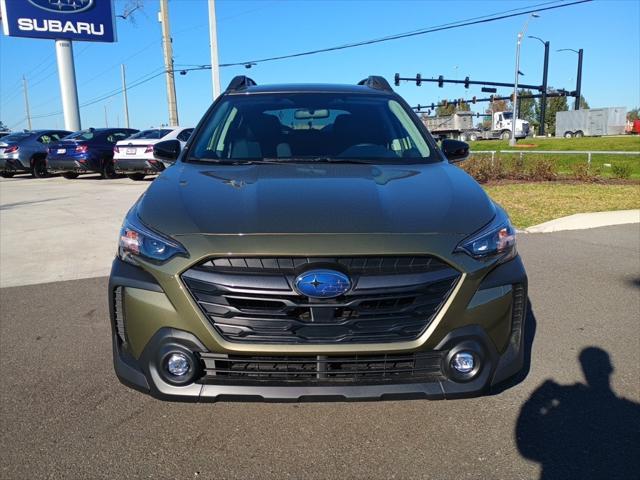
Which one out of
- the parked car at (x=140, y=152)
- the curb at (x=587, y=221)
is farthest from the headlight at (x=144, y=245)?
the parked car at (x=140, y=152)

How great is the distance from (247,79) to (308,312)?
3.02 m

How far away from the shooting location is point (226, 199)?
8.39 feet

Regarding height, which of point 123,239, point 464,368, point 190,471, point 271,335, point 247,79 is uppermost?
point 247,79

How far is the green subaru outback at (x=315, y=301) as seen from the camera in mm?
2188

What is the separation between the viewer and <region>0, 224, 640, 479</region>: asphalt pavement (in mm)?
2455

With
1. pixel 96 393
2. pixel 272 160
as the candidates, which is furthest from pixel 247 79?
pixel 96 393

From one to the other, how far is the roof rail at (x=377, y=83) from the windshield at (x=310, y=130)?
0.30 m

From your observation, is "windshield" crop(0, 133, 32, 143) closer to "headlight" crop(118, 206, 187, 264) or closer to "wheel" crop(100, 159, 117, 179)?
"wheel" crop(100, 159, 117, 179)

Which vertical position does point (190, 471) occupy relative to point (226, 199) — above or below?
below

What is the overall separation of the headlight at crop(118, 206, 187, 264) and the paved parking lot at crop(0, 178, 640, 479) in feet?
3.24

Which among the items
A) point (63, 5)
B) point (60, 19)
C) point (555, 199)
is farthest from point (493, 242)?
point (63, 5)

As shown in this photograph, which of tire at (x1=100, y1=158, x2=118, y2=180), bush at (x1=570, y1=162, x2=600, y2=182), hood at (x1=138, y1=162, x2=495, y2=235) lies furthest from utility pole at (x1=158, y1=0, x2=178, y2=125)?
hood at (x1=138, y1=162, x2=495, y2=235)

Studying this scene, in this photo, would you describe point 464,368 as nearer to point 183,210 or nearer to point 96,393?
point 183,210

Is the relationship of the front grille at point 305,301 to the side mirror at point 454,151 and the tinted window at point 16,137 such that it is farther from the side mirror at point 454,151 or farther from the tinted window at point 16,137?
the tinted window at point 16,137
